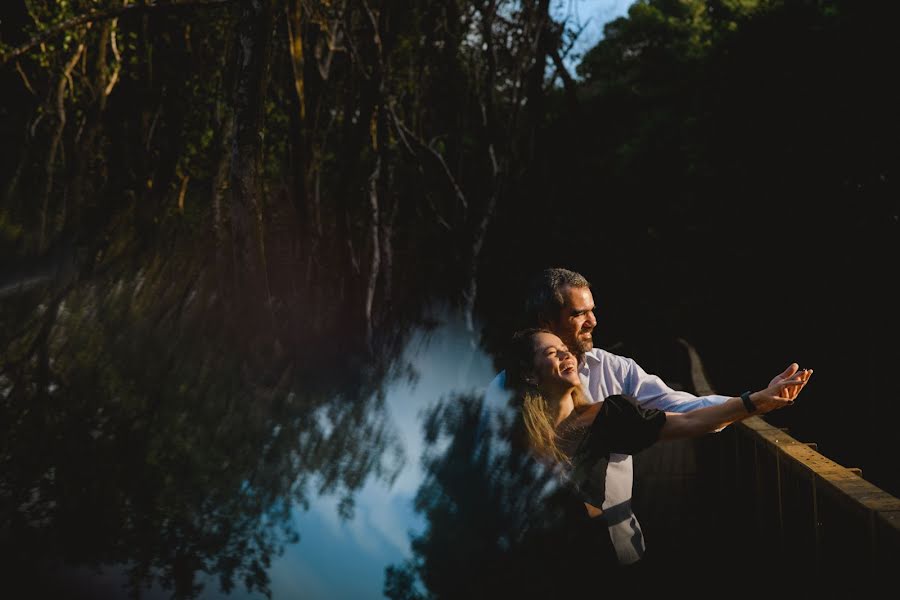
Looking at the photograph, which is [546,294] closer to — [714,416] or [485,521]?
[714,416]

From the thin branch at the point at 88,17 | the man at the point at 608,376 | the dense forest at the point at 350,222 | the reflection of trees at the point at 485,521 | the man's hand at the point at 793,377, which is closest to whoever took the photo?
the dense forest at the point at 350,222

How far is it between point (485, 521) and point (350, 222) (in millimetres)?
9466

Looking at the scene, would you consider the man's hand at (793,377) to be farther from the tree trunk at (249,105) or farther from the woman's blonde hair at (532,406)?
the tree trunk at (249,105)

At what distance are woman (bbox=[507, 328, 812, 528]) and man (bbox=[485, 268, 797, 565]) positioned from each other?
4.6 inches

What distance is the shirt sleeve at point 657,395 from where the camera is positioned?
7.32 feet

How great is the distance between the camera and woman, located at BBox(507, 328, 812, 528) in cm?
154

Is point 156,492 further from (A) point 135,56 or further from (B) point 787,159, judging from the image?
(B) point 787,159

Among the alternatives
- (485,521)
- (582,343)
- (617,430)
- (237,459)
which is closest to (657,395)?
(582,343)

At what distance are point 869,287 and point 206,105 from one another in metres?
13.2

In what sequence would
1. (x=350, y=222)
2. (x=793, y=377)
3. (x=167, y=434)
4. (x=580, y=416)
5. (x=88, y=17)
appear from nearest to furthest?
(x=167, y=434)
(x=580, y=416)
(x=793, y=377)
(x=88, y=17)
(x=350, y=222)

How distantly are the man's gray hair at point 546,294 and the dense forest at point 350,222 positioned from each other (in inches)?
12.0

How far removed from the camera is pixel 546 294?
229cm

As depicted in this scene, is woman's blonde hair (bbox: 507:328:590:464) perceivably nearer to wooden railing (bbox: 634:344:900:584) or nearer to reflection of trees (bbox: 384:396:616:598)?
reflection of trees (bbox: 384:396:616:598)

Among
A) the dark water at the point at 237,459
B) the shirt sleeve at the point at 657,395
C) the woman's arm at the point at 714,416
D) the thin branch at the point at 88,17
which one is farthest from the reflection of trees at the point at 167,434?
the thin branch at the point at 88,17
